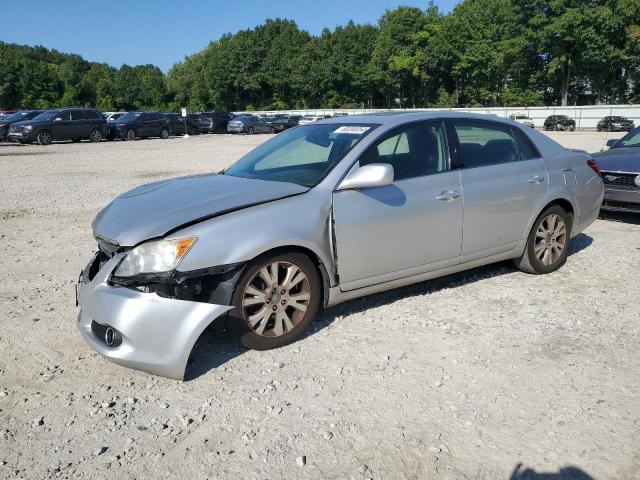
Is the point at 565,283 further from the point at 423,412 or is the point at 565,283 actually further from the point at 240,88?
the point at 240,88

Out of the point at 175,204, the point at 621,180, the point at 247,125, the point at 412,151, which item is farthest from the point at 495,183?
the point at 247,125

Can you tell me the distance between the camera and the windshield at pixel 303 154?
4352mm

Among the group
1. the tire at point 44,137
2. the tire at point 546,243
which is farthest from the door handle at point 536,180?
the tire at point 44,137

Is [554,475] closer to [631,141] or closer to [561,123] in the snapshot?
[631,141]

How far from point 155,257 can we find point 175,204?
55 centimetres

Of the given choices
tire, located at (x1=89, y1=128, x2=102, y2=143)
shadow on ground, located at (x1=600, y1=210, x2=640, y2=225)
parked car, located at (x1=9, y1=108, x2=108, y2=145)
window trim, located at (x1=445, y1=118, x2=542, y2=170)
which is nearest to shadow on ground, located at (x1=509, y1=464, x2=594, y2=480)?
window trim, located at (x1=445, y1=118, x2=542, y2=170)

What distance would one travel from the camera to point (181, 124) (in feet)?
123

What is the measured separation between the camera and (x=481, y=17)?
2822 inches

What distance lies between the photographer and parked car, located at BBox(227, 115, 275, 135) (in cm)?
4306

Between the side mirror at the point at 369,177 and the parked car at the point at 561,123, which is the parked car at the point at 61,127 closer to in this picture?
the side mirror at the point at 369,177

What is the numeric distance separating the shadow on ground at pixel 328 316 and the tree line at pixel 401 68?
62.8m

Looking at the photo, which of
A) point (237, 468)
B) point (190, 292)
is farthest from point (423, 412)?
point (190, 292)

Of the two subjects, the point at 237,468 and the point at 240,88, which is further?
the point at 240,88

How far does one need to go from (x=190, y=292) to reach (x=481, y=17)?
77.0 metres
